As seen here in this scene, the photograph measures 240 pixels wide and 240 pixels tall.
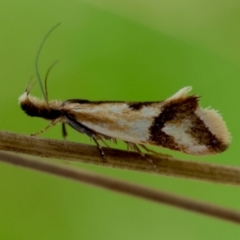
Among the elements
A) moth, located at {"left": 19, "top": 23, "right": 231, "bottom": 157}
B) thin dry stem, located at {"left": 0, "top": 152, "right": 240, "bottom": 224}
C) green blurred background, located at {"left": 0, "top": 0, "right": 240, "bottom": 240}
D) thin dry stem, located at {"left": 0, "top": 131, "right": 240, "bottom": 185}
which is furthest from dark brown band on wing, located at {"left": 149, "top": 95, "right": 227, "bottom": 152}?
green blurred background, located at {"left": 0, "top": 0, "right": 240, "bottom": 240}

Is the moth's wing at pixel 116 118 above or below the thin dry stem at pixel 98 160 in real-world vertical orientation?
below

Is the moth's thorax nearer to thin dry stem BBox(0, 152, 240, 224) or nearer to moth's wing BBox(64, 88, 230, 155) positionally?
moth's wing BBox(64, 88, 230, 155)

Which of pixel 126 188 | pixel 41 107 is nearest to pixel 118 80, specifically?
pixel 41 107

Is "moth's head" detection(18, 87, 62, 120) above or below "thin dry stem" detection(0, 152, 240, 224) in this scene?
below

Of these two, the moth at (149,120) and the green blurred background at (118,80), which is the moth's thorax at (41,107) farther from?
the green blurred background at (118,80)

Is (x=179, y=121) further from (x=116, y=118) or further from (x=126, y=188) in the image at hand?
(x=126, y=188)

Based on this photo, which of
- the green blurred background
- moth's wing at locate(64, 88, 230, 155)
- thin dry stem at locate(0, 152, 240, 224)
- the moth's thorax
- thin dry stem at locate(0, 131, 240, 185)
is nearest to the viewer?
thin dry stem at locate(0, 152, 240, 224)

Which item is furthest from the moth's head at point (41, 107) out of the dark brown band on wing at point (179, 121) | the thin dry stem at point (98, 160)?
the thin dry stem at point (98, 160)
